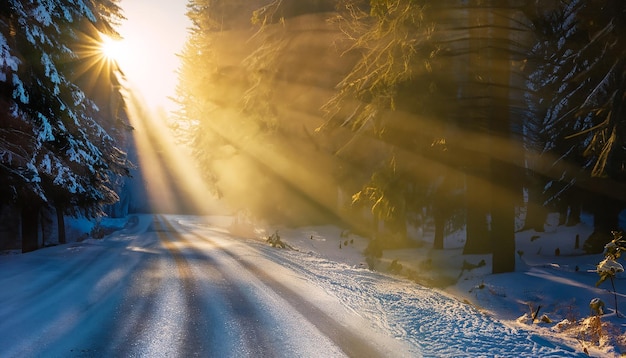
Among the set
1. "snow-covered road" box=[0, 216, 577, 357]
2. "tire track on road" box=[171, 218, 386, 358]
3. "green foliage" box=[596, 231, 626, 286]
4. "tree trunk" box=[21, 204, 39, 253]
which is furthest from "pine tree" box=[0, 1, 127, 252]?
Result: "green foliage" box=[596, 231, 626, 286]

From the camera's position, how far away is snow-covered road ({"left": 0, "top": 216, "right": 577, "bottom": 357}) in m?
3.81

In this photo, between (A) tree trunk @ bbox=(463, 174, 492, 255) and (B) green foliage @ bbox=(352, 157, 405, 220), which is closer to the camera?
(B) green foliage @ bbox=(352, 157, 405, 220)

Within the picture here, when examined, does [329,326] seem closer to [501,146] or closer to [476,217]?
[501,146]

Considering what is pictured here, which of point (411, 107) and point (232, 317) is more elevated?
point (411, 107)

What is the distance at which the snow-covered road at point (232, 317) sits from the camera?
12.5 ft

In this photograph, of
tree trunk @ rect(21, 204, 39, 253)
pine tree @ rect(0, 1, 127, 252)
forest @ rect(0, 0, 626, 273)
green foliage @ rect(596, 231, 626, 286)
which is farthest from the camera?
tree trunk @ rect(21, 204, 39, 253)

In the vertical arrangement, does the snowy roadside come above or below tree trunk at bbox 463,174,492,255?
below

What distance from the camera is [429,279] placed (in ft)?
31.2

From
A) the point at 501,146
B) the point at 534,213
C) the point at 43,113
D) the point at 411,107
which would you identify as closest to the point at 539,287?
the point at 501,146

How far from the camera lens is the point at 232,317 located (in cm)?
471

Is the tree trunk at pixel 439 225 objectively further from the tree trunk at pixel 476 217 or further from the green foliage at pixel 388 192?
the green foliage at pixel 388 192

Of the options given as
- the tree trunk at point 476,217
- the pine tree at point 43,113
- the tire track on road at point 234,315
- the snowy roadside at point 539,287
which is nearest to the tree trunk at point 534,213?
the snowy roadside at point 539,287

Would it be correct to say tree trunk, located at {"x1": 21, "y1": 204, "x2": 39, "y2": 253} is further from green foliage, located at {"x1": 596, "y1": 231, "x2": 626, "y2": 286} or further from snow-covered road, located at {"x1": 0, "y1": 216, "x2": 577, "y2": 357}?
green foliage, located at {"x1": 596, "y1": 231, "x2": 626, "y2": 286}

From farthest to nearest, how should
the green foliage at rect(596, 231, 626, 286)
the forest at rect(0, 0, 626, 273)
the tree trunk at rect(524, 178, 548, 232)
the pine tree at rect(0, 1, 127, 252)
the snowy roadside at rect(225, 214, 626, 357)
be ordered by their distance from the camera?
the tree trunk at rect(524, 178, 548, 232), the forest at rect(0, 0, 626, 273), the pine tree at rect(0, 1, 127, 252), the green foliage at rect(596, 231, 626, 286), the snowy roadside at rect(225, 214, 626, 357)
